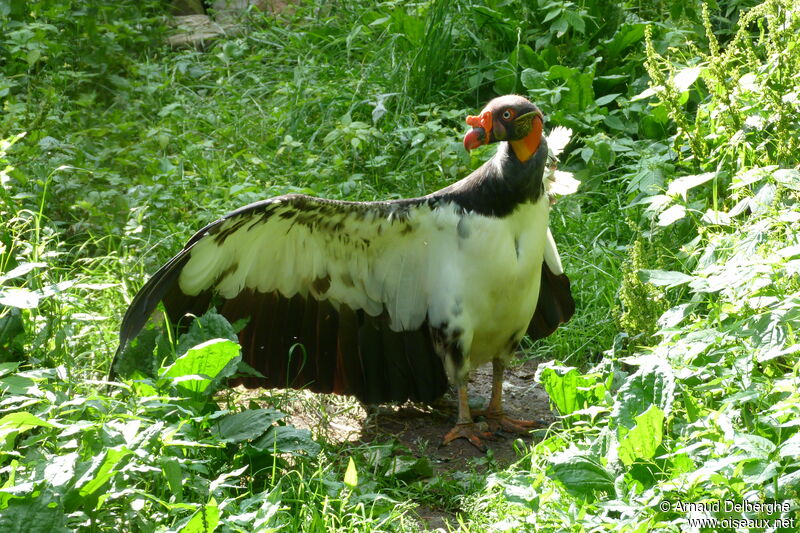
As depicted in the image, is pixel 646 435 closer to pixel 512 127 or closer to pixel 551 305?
pixel 512 127

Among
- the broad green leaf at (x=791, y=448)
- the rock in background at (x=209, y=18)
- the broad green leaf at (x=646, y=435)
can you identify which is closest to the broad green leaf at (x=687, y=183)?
the broad green leaf at (x=646, y=435)

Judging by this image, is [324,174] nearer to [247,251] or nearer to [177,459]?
[247,251]

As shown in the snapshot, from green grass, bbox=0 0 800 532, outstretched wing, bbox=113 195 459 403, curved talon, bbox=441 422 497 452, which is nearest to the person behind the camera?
green grass, bbox=0 0 800 532

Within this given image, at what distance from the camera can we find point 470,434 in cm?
412

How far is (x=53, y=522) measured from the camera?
103 inches

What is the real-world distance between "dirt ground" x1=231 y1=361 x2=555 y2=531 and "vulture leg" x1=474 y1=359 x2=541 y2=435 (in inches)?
1.7

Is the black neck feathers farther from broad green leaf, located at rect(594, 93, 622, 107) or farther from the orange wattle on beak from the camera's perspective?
broad green leaf, located at rect(594, 93, 622, 107)

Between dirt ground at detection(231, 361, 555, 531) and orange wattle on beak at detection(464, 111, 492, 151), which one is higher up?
orange wattle on beak at detection(464, 111, 492, 151)

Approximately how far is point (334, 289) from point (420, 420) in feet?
2.33

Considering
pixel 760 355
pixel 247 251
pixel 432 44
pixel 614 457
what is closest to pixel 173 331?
pixel 247 251

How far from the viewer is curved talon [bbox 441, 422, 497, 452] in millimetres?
4078

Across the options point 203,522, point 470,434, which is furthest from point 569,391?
point 203,522

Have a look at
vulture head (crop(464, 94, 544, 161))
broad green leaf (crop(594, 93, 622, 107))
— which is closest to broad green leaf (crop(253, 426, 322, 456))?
vulture head (crop(464, 94, 544, 161))
